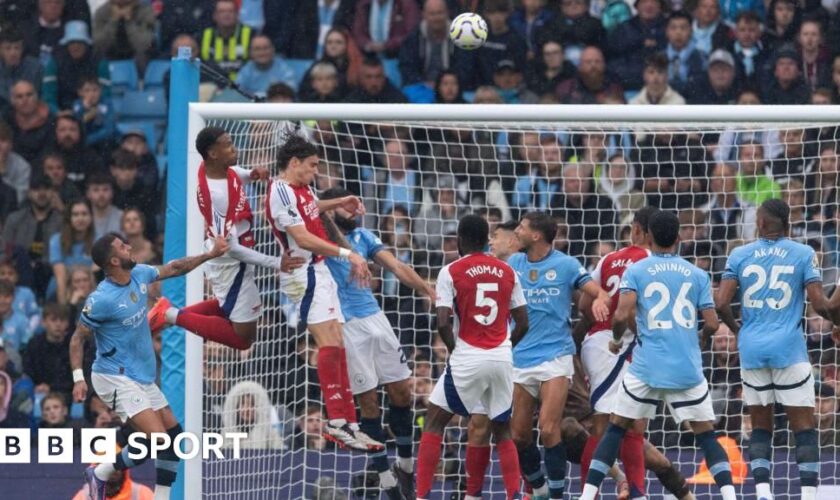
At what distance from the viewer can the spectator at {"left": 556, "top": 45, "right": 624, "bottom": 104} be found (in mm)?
15906

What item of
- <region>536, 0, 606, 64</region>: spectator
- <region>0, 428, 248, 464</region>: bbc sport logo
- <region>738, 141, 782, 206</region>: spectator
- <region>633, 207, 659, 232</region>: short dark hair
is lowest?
<region>0, 428, 248, 464</region>: bbc sport logo

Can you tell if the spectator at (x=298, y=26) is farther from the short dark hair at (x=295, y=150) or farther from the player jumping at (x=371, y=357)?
the short dark hair at (x=295, y=150)

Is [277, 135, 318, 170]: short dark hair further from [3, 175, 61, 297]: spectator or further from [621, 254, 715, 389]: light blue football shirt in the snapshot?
[3, 175, 61, 297]: spectator

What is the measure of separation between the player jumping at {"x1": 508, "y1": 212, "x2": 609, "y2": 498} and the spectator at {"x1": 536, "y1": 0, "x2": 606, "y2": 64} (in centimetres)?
526

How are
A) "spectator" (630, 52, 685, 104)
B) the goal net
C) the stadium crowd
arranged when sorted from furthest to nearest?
"spectator" (630, 52, 685, 104), the stadium crowd, the goal net

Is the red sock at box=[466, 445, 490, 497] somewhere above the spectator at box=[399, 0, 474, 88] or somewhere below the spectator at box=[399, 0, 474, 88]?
below

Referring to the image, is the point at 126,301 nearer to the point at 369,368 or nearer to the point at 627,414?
the point at 369,368

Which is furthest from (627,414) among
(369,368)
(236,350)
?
(236,350)

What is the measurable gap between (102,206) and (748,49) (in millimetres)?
6316

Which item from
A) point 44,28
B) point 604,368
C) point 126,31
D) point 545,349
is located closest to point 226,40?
point 126,31

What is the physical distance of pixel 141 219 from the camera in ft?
51.5

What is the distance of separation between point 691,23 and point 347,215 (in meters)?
5.67

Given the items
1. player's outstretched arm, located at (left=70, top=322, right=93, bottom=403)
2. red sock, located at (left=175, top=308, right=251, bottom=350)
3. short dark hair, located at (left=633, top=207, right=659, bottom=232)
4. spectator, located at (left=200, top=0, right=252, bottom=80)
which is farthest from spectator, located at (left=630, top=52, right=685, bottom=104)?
player's outstretched arm, located at (left=70, top=322, right=93, bottom=403)

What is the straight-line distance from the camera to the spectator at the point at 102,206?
53.2ft
